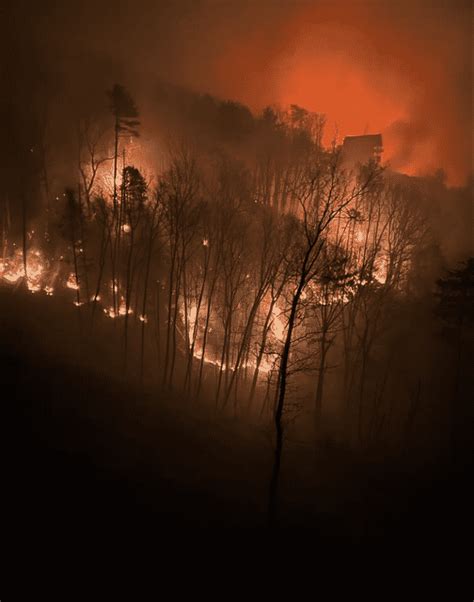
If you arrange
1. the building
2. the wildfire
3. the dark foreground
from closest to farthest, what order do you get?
the dark foreground
the wildfire
the building

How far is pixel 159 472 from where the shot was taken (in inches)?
554

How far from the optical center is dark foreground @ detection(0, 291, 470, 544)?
10.9m

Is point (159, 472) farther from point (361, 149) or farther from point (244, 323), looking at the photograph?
point (361, 149)

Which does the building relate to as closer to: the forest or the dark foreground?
the forest

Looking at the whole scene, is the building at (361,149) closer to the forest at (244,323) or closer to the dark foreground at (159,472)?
the forest at (244,323)

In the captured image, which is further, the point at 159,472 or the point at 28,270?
the point at 28,270

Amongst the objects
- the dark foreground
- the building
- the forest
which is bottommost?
the dark foreground

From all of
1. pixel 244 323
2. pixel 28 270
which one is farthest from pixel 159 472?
pixel 28 270

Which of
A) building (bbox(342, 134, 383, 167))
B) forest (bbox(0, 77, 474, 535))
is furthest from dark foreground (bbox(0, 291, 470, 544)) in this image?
building (bbox(342, 134, 383, 167))

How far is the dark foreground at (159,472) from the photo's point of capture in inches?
429

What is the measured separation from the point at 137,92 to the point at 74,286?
3789cm

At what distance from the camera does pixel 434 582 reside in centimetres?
1266

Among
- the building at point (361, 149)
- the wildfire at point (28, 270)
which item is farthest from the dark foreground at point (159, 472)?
the building at point (361, 149)

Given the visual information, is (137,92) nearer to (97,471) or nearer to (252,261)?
(252,261)
